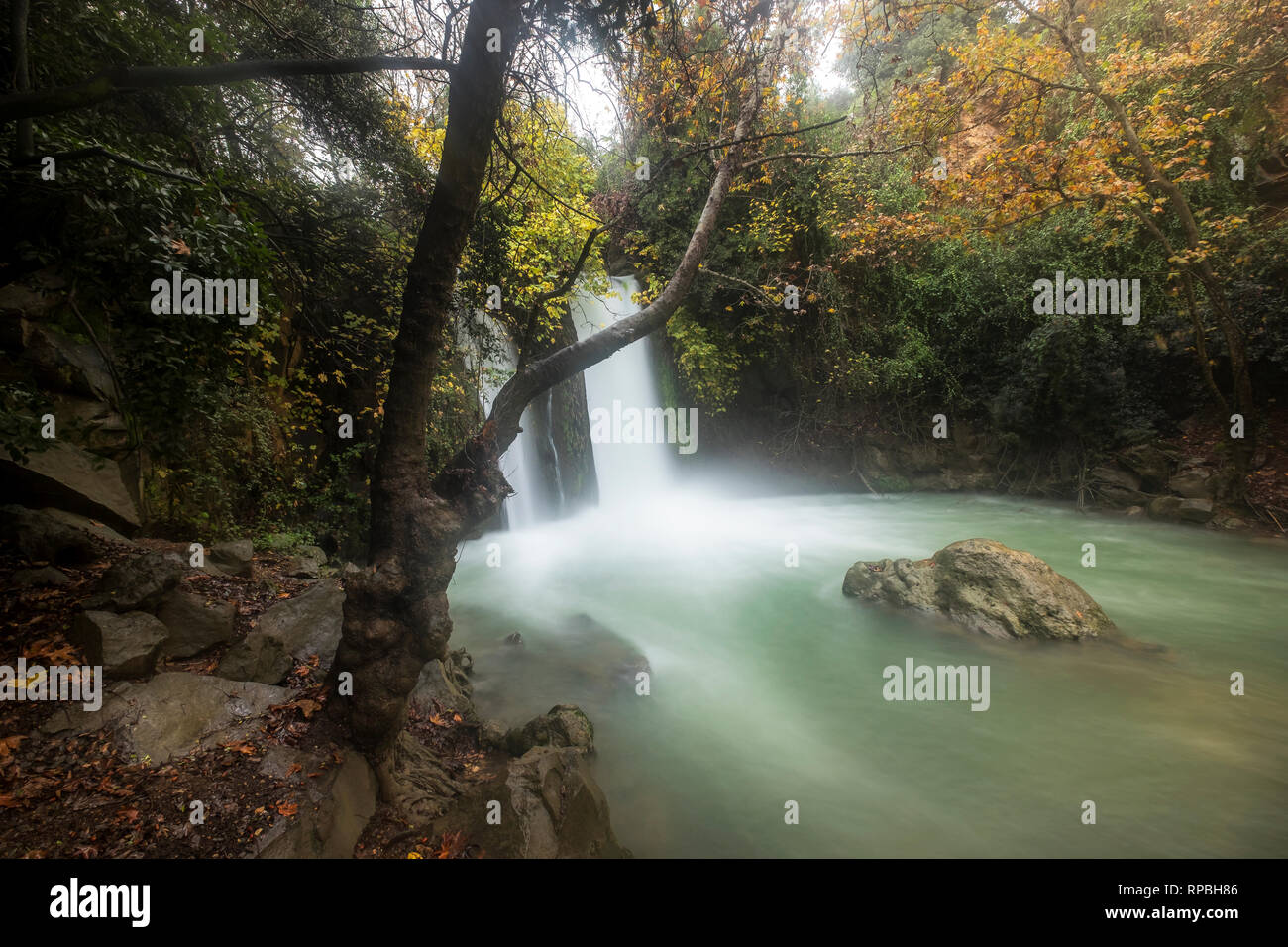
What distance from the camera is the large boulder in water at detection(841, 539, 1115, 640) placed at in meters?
5.54

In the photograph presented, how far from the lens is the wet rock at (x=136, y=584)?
3.21 meters

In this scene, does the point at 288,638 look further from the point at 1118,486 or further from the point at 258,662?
the point at 1118,486

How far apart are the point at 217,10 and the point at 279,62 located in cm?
593

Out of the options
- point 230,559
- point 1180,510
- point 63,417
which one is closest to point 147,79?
point 63,417

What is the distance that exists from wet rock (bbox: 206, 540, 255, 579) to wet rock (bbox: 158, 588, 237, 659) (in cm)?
116

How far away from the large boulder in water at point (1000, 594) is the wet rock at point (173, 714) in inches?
257

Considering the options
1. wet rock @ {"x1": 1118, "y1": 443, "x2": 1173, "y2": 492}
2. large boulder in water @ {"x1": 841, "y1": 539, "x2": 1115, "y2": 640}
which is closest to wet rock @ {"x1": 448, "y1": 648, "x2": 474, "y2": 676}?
large boulder in water @ {"x1": 841, "y1": 539, "x2": 1115, "y2": 640}

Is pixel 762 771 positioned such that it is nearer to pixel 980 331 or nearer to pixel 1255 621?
pixel 1255 621

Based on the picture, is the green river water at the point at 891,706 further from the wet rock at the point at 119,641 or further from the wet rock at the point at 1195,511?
the wet rock at the point at 119,641

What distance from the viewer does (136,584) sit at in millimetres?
3285

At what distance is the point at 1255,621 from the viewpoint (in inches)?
239

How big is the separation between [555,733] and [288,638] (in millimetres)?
2062

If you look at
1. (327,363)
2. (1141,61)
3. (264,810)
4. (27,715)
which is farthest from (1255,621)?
(327,363)

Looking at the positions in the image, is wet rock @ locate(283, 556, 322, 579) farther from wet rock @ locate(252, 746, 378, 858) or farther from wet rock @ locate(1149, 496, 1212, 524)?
wet rock @ locate(1149, 496, 1212, 524)
